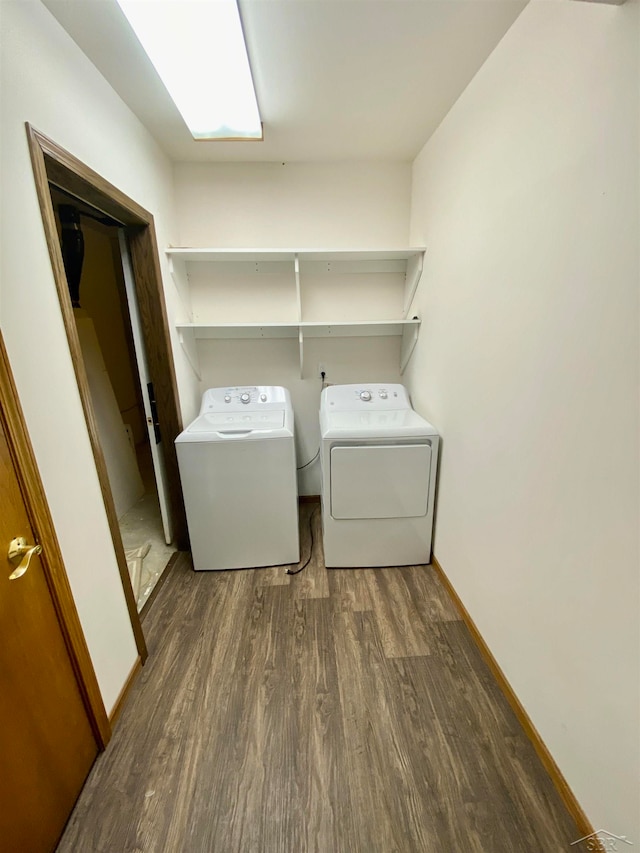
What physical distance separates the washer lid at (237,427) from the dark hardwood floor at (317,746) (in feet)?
3.11

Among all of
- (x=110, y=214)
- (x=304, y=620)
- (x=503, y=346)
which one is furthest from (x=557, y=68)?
(x=304, y=620)

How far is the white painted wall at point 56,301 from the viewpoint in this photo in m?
0.90

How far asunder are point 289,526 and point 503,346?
4.92 feet

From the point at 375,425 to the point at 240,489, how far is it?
2.87 ft

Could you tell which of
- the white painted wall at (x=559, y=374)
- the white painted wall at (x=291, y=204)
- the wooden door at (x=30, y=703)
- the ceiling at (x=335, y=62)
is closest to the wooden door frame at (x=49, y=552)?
the wooden door at (x=30, y=703)

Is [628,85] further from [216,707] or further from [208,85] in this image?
[216,707]

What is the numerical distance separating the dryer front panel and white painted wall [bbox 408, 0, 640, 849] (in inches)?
13.7

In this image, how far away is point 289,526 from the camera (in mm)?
2059

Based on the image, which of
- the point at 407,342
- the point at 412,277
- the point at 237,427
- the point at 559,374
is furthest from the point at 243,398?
the point at 559,374

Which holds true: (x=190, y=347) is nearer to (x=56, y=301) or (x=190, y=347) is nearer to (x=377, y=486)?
(x=56, y=301)
